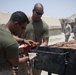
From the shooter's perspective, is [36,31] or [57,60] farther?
[36,31]

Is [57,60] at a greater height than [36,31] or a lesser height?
lesser

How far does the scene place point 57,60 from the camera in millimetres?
4125

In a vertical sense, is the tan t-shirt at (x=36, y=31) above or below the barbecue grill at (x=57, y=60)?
above

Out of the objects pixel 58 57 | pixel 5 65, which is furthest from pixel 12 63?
pixel 58 57

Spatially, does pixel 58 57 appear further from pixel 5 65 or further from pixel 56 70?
pixel 5 65

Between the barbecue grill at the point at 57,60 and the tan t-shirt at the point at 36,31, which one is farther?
the tan t-shirt at the point at 36,31

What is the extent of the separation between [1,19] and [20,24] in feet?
91.7

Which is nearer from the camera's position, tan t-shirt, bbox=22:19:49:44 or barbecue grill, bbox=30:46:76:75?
barbecue grill, bbox=30:46:76:75

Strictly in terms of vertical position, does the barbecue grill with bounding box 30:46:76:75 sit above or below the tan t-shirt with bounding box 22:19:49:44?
below

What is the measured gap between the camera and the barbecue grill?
3.99m

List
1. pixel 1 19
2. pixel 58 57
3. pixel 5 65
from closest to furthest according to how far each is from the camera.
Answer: pixel 5 65 < pixel 58 57 < pixel 1 19

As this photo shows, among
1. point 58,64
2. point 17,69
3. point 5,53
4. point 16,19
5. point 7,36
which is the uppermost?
point 16,19

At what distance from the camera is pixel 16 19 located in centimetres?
349

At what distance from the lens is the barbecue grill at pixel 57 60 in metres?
3.99
